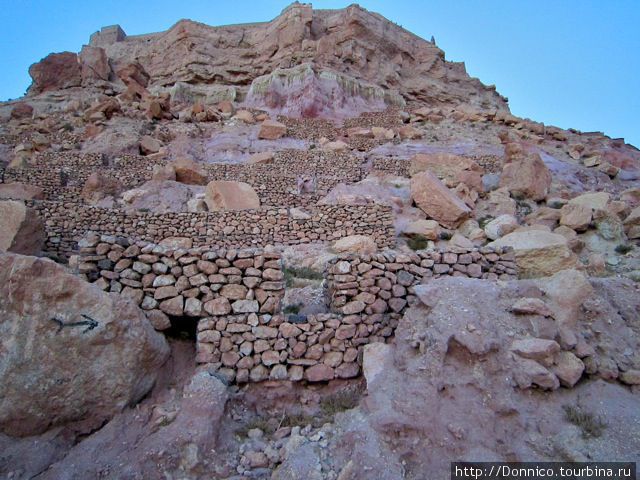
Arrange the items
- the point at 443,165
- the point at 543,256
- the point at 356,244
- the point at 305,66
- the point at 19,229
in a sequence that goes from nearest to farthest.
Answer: the point at 543,256
the point at 19,229
the point at 356,244
the point at 443,165
the point at 305,66

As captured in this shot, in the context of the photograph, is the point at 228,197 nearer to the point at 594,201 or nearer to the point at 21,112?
the point at 594,201

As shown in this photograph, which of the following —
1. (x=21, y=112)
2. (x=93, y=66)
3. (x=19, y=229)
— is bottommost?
(x=19, y=229)

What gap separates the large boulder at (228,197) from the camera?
14.5 m

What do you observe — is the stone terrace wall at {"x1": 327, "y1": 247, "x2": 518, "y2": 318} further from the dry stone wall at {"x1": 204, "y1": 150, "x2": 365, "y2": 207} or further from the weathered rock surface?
the dry stone wall at {"x1": 204, "y1": 150, "x2": 365, "y2": 207}

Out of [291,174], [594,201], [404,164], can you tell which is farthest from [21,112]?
[594,201]

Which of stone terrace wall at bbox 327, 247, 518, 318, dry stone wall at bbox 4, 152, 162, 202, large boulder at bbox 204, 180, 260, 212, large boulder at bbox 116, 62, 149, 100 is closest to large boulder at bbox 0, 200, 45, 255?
large boulder at bbox 204, 180, 260, 212

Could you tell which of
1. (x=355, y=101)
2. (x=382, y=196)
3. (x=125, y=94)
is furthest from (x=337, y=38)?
(x=382, y=196)

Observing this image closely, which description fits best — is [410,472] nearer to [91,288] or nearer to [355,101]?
[91,288]

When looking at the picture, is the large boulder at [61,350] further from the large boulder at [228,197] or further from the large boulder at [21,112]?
the large boulder at [21,112]

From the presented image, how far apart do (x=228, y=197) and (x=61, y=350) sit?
36.0 ft

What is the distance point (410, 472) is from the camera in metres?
3.67

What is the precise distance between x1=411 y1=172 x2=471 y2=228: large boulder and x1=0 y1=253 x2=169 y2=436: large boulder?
1242 centimetres

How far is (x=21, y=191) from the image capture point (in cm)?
1548

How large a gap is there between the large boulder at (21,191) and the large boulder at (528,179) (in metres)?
19.8
